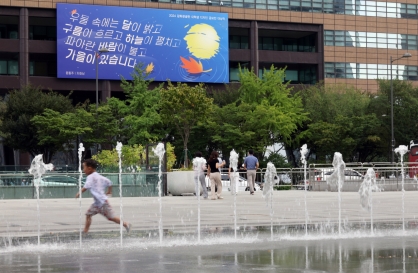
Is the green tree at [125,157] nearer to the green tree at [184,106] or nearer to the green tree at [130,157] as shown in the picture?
the green tree at [130,157]

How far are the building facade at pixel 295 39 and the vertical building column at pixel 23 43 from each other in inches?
21.6

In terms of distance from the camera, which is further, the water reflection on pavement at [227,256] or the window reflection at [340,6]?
the window reflection at [340,6]

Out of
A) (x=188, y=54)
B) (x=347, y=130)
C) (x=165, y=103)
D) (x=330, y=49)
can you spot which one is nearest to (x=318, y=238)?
(x=165, y=103)

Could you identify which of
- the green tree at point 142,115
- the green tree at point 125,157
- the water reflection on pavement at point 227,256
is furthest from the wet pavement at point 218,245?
the green tree at point 142,115

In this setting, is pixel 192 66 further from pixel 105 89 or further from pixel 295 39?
pixel 295 39

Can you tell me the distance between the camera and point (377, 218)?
734 inches

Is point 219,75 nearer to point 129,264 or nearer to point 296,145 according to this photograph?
point 296,145

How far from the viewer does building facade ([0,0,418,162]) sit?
7119cm

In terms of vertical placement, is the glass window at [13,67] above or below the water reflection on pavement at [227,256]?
above

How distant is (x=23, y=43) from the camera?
6844 centimetres

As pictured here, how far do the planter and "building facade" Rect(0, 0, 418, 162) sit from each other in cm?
3651

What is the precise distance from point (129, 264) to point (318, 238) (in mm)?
4521

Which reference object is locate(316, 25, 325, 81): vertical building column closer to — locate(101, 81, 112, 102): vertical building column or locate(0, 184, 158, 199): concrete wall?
locate(101, 81, 112, 102): vertical building column

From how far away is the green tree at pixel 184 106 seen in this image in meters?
53.8
